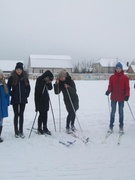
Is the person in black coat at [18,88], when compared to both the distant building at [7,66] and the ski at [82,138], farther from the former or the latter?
the distant building at [7,66]

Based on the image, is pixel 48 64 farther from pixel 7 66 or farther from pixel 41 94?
pixel 41 94

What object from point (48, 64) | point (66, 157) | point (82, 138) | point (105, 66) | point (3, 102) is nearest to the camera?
point (66, 157)

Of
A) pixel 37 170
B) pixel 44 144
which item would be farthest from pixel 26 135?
pixel 37 170

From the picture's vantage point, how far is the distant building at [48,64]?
5553 centimetres

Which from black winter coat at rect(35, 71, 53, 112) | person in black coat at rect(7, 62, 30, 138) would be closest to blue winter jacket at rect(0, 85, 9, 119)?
person in black coat at rect(7, 62, 30, 138)

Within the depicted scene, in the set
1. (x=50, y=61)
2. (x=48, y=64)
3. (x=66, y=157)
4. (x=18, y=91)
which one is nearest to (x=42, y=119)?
(x=18, y=91)

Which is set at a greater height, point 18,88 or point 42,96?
point 18,88

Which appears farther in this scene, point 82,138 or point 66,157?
point 82,138

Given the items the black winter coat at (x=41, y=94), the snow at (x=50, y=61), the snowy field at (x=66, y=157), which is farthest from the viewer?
the snow at (x=50, y=61)

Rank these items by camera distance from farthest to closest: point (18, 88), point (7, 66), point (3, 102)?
point (7, 66)
point (18, 88)
point (3, 102)

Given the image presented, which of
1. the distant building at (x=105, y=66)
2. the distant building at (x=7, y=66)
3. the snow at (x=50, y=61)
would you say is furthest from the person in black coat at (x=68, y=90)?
the distant building at (x=105, y=66)

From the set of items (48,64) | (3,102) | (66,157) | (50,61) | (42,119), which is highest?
(50,61)

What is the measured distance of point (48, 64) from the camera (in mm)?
56312

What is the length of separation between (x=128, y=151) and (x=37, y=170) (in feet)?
6.48
